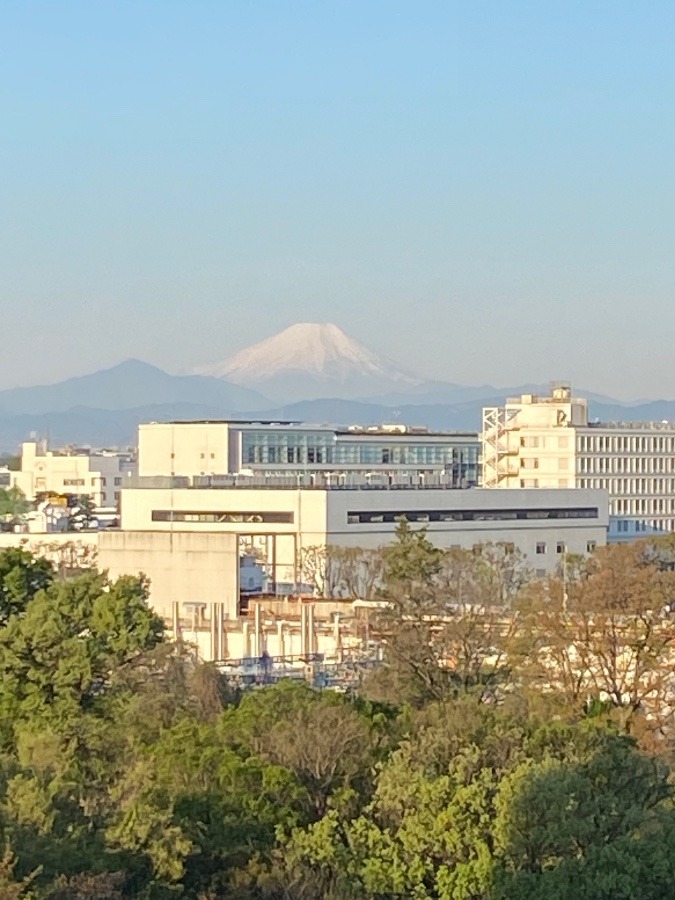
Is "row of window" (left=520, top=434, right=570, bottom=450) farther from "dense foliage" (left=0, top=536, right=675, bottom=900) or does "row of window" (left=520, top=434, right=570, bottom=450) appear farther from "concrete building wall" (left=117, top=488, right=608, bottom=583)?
"dense foliage" (left=0, top=536, right=675, bottom=900)

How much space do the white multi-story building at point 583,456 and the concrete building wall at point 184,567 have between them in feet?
114

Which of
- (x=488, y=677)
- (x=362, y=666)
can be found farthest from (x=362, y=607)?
(x=488, y=677)

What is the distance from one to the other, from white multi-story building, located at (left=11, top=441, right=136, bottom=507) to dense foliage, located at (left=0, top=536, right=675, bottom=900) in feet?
354

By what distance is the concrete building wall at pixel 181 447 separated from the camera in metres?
124

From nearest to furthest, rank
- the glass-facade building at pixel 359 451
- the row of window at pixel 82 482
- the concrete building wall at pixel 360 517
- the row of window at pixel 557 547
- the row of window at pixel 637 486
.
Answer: the concrete building wall at pixel 360 517 < the row of window at pixel 557 547 < the row of window at pixel 637 486 < the glass-facade building at pixel 359 451 < the row of window at pixel 82 482

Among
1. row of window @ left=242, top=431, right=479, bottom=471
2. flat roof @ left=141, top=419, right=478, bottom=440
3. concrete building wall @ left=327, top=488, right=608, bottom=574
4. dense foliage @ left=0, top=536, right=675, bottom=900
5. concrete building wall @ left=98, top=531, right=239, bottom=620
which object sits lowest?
dense foliage @ left=0, top=536, right=675, bottom=900

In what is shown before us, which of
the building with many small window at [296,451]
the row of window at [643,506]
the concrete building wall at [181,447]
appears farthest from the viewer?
the building with many small window at [296,451]

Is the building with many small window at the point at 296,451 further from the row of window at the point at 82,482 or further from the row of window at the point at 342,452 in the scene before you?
the row of window at the point at 82,482

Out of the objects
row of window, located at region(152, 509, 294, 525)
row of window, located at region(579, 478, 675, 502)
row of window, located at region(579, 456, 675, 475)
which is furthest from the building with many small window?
row of window, located at region(152, 509, 294, 525)

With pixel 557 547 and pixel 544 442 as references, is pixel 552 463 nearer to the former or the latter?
→ pixel 544 442

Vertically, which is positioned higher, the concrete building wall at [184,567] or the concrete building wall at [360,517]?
the concrete building wall at [360,517]

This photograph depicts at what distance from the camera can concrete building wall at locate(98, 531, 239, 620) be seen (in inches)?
3039

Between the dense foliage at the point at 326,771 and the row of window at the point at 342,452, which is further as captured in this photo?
the row of window at the point at 342,452

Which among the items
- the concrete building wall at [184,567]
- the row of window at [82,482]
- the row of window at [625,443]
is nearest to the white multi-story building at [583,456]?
the row of window at [625,443]
